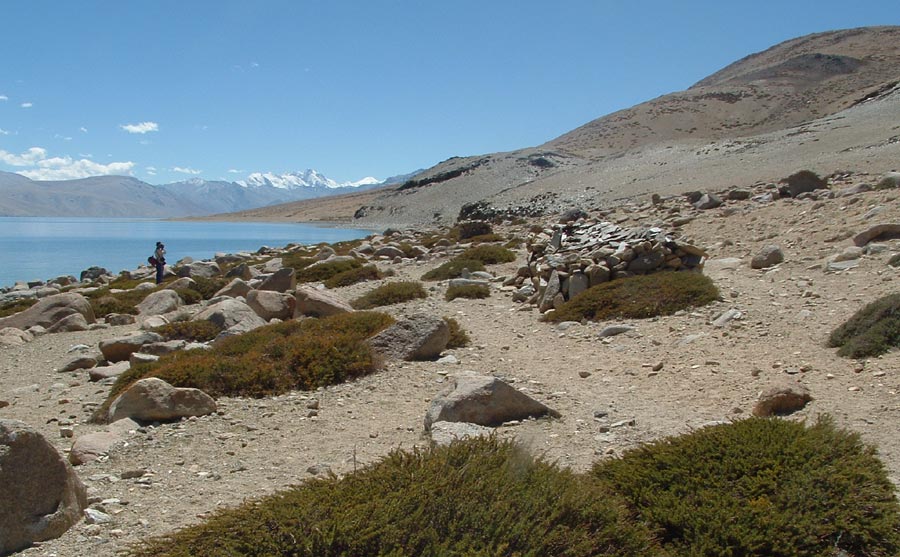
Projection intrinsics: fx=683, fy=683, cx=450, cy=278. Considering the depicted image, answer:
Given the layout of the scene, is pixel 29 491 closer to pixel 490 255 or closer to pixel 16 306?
pixel 490 255

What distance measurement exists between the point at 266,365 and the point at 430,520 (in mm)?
6360

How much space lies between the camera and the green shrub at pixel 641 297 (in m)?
12.3

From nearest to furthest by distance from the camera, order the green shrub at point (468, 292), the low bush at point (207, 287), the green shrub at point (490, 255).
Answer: the green shrub at point (468, 292), the low bush at point (207, 287), the green shrub at point (490, 255)

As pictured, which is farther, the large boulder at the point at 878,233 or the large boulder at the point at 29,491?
the large boulder at the point at 878,233

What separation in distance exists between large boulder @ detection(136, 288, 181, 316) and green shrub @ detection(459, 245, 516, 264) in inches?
383

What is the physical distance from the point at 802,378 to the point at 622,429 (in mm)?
2628

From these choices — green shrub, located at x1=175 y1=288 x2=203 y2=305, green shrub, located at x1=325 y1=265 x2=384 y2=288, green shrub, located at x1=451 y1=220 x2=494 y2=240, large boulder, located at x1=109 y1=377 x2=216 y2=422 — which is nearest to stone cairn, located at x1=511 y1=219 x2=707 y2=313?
green shrub, located at x1=325 y1=265 x2=384 y2=288

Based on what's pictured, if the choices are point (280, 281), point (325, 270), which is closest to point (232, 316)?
point (280, 281)

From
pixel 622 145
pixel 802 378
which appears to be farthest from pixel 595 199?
pixel 622 145

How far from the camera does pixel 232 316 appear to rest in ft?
47.1

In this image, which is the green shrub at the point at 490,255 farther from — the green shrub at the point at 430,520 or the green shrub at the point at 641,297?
the green shrub at the point at 430,520

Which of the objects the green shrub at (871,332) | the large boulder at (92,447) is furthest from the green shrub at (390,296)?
the green shrub at (871,332)

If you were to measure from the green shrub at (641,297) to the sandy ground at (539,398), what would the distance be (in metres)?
0.41

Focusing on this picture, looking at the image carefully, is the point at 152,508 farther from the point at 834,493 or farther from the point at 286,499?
the point at 834,493
